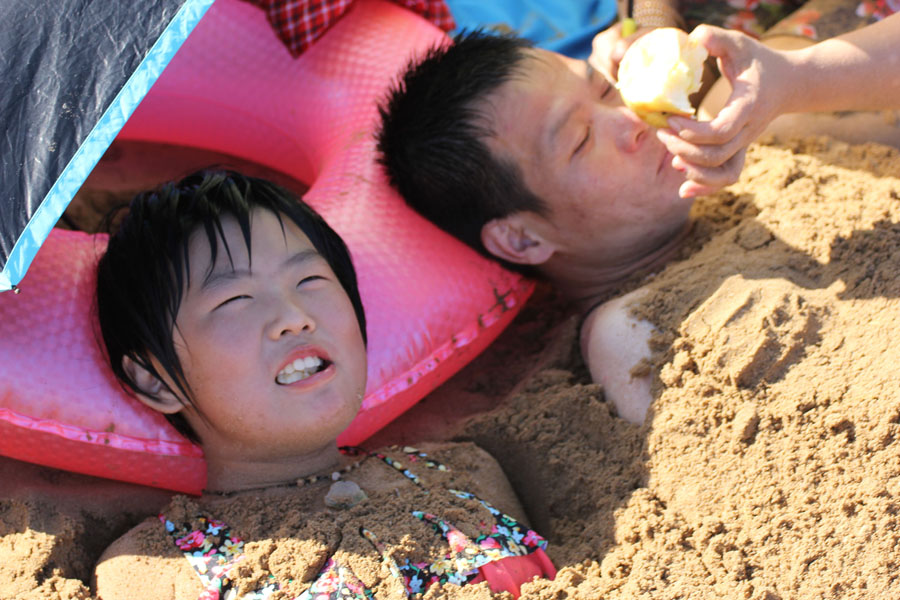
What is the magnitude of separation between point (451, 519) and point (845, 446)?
72cm

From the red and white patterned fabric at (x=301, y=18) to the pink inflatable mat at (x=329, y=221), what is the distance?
0.10 feet

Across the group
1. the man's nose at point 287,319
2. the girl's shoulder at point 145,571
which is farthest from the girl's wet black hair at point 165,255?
the girl's shoulder at point 145,571

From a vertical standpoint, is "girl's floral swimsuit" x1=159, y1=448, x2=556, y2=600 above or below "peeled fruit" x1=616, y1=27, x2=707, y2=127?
below

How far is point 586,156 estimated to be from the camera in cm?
216

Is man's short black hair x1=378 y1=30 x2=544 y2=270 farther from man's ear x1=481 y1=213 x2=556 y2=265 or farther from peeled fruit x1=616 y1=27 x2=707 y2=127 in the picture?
peeled fruit x1=616 y1=27 x2=707 y2=127

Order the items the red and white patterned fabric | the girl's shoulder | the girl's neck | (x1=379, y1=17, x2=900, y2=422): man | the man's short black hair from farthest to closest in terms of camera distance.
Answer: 1. the red and white patterned fabric
2. the man's short black hair
3. (x1=379, y1=17, x2=900, y2=422): man
4. the girl's neck
5. the girl's shoulder

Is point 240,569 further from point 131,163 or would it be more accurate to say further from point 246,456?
point 131,163

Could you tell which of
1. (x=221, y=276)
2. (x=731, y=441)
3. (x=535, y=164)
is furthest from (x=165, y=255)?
(x=731, y=441)

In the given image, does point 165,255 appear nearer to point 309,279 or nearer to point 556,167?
point 309,279

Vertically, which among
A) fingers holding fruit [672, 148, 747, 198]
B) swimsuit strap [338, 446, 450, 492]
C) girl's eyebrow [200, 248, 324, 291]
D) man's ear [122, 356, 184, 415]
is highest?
fingers holding fruit [672, 148, 747, 198]

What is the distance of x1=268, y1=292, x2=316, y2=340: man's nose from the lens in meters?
1.69

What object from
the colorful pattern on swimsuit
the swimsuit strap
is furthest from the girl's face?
the colorful pattern on swimsuit

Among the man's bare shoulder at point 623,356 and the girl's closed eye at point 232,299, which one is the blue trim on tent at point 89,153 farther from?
the man's bare shoulder at point 623,356

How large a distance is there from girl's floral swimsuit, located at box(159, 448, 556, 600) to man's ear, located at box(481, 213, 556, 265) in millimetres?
746
